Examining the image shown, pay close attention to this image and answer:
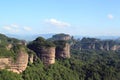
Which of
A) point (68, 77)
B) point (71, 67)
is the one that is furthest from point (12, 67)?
point (71, 67)

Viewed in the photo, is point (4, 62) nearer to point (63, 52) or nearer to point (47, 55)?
point (47, 55)

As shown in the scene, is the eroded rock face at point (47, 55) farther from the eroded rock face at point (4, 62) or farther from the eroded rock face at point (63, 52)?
the eroded rock face at point (4, 62)

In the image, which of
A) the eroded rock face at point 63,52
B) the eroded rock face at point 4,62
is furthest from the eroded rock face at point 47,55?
→ the eroded rock face at point 4,62

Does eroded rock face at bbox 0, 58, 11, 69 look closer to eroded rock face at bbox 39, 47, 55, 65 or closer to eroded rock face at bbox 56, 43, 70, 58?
eroded rock face at bbox 39, 47, 55, 65

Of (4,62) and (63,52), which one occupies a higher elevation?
(63,52)

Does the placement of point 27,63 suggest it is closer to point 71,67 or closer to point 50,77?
point 50,77

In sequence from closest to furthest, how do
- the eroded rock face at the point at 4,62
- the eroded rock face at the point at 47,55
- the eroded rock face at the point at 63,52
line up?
the eroded rock face at the point at 4,62 < the eroded rock face at the point at 47,55 < the eroded rock face at the point at 63,52

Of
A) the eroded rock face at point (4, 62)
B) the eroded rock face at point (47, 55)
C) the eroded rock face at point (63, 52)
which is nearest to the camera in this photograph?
the eroded rock face at point (4, 62)

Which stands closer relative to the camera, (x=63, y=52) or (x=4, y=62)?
(x=4, y=62)

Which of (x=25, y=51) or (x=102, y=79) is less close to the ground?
(x=25, y=51)

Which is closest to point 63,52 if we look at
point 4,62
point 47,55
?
point 47,55

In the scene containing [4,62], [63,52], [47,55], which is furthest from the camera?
[63,52]
